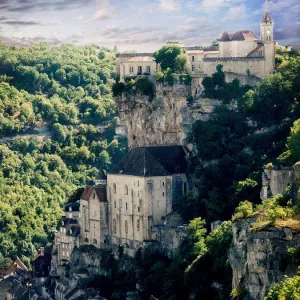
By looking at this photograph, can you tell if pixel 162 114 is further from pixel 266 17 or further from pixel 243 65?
pixel 266 17

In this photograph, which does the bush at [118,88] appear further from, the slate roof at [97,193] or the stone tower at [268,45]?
the stone tower at [268,45]

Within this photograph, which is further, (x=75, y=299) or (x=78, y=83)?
(x=78, y=83)

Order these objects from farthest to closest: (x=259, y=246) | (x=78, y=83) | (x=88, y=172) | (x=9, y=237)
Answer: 1. (x=78, y=83)
2. (x=88, y=172)
3. (x=9, y=237)
4. (x=259, y=246)

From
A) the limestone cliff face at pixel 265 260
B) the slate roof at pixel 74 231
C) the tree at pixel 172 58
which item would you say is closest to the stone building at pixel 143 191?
the slate roof at pixel 74 231

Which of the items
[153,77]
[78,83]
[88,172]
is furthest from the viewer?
[78,83]

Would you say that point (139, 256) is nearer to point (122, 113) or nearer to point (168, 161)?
point (168, 161)

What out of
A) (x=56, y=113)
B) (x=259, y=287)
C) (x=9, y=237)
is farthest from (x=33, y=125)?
(x=259, y=287)

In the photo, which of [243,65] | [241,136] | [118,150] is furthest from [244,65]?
[118,150]
